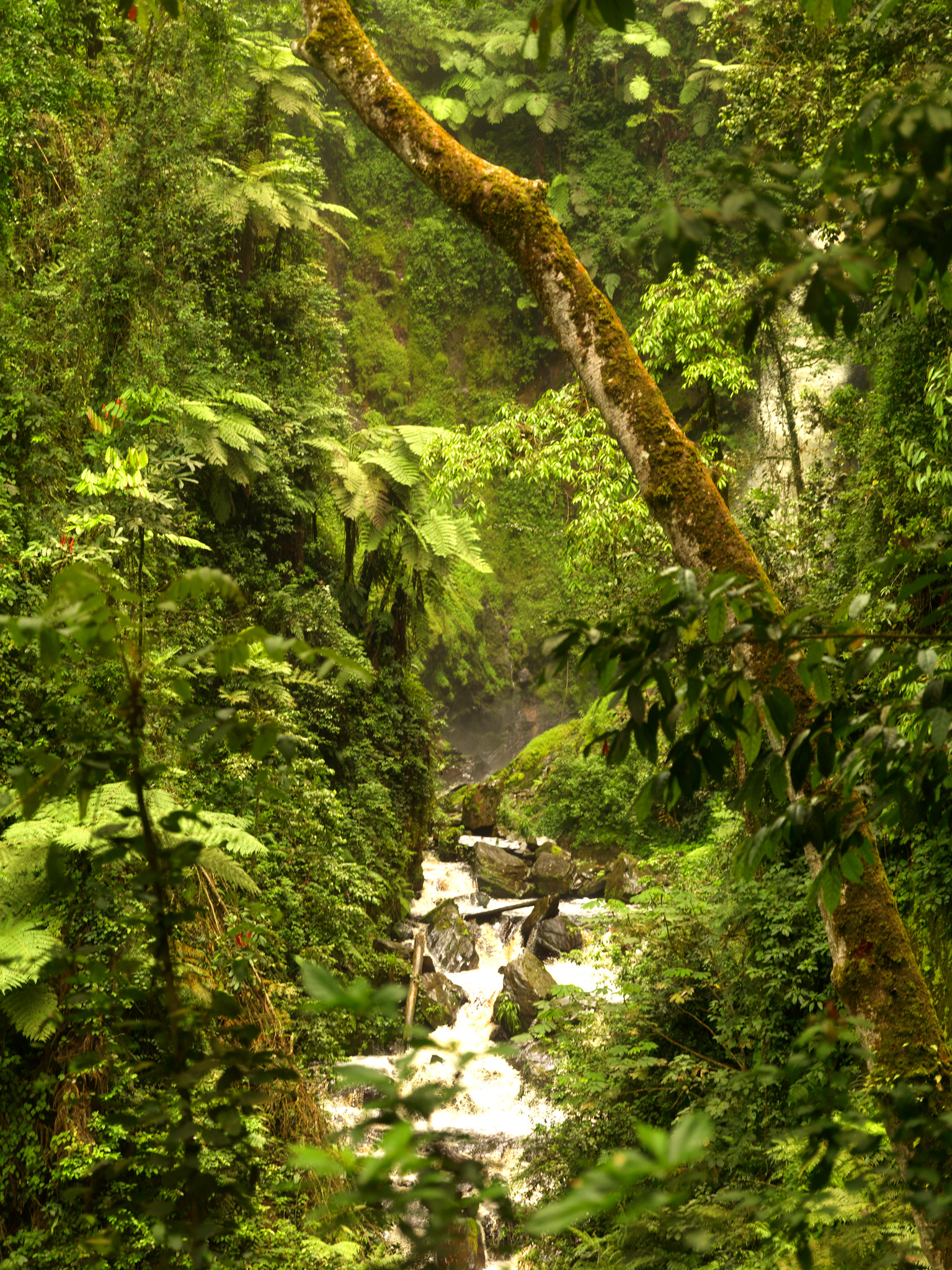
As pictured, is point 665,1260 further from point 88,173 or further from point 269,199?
point 269,199

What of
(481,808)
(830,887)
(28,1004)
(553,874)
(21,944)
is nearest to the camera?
(830,887)

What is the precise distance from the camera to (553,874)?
10867 millimetres

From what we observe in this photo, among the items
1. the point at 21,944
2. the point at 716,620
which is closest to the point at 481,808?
the point at 21,944

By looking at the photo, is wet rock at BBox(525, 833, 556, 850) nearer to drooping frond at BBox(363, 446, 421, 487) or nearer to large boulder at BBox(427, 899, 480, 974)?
large boulder at BBox(427, 899, 480, 974)

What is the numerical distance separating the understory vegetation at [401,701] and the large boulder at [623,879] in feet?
0.32

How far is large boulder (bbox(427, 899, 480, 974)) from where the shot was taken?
8.69m

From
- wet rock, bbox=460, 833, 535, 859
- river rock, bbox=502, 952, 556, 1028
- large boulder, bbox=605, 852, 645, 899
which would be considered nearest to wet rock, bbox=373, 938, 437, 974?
river rock, bbox=502, 952, 556, 1028

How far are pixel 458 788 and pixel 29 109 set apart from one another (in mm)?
10746

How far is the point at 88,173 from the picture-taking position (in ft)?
18.4

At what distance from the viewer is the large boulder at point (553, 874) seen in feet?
35.1

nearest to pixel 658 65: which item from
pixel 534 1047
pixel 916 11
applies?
pixel 916 11

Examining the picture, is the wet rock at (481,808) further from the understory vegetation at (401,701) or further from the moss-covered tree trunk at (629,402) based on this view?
the moss-covered tree trunk at (629,402)

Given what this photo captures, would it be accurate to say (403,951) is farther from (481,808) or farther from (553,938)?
(481,808)

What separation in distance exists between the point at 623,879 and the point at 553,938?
161 cm
